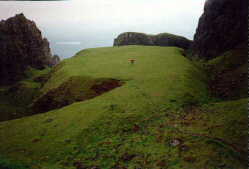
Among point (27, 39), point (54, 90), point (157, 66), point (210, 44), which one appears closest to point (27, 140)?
point (54, 90)

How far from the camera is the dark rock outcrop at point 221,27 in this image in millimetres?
34000

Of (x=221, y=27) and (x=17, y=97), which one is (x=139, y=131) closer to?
(x=221, y=27)

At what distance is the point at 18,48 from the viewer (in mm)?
69875

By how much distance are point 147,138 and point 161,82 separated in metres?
10.6

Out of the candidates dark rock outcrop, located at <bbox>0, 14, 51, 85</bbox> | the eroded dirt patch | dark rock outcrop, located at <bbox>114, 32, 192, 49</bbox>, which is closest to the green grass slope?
dark rock outcrop, located at <bbox>0, 14, 51, 85</bbox>

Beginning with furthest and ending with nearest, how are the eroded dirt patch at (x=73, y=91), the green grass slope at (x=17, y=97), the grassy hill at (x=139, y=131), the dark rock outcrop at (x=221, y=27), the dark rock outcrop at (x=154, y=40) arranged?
the dark rock outcrop at (x=154, y=40)
the green grass slope at (x=17, y=97)
the dark rock outcrop at (x=221, y=27)
the eroded dirt patch at (x=73, y=91)
the grassy hill at (x=139, y=131)

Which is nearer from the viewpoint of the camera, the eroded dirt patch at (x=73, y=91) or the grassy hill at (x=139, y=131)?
the grassy hill at (x=139, y=131)

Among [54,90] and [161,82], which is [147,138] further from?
→ [54,90]

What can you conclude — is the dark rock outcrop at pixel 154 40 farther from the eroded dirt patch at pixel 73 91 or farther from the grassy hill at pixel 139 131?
the eroded dirt patch at pixel 73 91

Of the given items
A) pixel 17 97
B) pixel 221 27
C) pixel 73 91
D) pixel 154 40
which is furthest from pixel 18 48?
pixel 221 27

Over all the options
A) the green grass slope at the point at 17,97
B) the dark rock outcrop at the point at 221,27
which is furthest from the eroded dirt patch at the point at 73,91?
the dark rock outcrop at the point at 221,27

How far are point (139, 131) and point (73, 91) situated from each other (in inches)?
566

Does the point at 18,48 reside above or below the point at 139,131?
above

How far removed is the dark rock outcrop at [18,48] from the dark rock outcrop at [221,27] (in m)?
59.9
